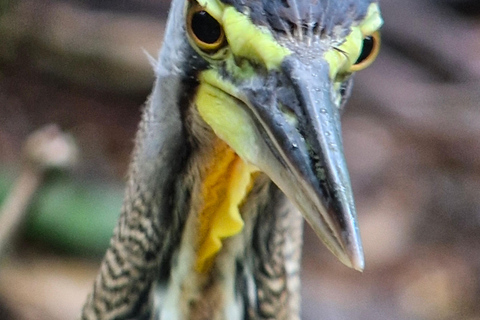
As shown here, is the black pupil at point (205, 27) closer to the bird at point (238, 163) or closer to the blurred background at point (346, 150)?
the bird at point (238, 163)

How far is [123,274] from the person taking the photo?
1.41 m

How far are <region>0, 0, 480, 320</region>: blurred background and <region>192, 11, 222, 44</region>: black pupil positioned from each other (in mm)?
1622

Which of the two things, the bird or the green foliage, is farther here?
the green foliage

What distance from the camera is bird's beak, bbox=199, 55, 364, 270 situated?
36.7 inches

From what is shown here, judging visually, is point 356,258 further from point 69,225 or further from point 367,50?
point 69,225

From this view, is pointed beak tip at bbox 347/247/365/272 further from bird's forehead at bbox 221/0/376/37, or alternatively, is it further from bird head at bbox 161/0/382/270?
bird's forehead at bbox 221/0/376/37

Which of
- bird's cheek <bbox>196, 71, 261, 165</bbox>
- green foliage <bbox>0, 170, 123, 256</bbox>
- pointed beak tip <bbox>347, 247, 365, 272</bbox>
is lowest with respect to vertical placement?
pointed beak tip <bbox>347, 247, 365, 272</bbox>

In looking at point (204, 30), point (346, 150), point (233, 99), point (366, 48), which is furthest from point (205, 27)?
point (346, 150)

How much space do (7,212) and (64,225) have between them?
21.4 inches

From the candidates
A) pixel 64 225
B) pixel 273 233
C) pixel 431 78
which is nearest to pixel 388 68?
pixel 431 78

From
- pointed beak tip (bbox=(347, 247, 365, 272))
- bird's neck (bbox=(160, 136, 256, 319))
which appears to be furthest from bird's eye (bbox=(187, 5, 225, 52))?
pointed beak tip (bbox=(347, 247, 365, 272))

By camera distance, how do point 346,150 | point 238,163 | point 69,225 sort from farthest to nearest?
point 346,150 < point 69,225 < point 238,163

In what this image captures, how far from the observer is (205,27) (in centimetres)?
109

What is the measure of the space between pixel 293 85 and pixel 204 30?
0.20 metres
